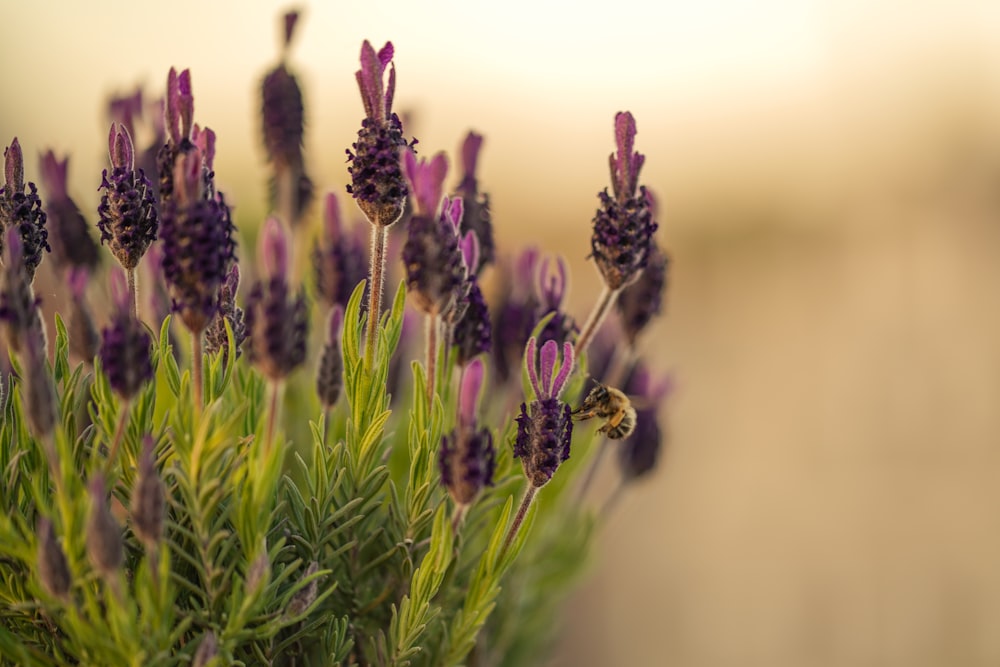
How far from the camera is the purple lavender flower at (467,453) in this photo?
1.15 feet

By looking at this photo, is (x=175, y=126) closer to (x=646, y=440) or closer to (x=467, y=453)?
(x=467, y=453)

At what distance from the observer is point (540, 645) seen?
70cm

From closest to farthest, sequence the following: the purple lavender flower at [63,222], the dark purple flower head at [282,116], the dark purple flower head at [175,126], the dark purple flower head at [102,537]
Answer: the dark purple flower head at [102,537]
the dark purple flower head at [175,126]
the purple lavender flower at [63,222]
the dark purple flower head at [282,116]

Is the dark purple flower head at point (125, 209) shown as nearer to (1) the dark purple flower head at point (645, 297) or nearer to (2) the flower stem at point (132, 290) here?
(2) the flower stem at point (132, 290)

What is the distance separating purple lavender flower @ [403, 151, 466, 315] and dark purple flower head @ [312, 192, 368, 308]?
0.12 metres

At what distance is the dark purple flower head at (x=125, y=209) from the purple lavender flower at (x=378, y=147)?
0.08 metres

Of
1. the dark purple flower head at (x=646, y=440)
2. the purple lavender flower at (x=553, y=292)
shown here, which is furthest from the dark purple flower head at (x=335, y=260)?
the dark purple flower head at (x=646, y=440)

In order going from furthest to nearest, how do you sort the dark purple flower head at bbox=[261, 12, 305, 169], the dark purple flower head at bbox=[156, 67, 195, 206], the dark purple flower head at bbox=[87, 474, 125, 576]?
the dark purple flower head at bbox=[261, 12, 305, 169] → the dark purple flower head at bbox=[156, 67, 195, 206] → the dark purple flower head at bbox=[87, 474, 125, 576]

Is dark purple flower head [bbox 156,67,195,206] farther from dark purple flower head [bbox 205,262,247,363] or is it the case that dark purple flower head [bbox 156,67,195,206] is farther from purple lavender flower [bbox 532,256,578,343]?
purple lavender flower [bbox 532,256,578,343]

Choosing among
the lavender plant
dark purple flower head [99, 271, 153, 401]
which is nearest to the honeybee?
the lavender plant

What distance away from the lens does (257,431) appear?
15.1 inches

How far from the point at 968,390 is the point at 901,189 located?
29.8 inches

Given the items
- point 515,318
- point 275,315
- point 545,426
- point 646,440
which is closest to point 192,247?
point 275,315

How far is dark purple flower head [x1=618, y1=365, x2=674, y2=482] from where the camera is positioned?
0.63 metres
